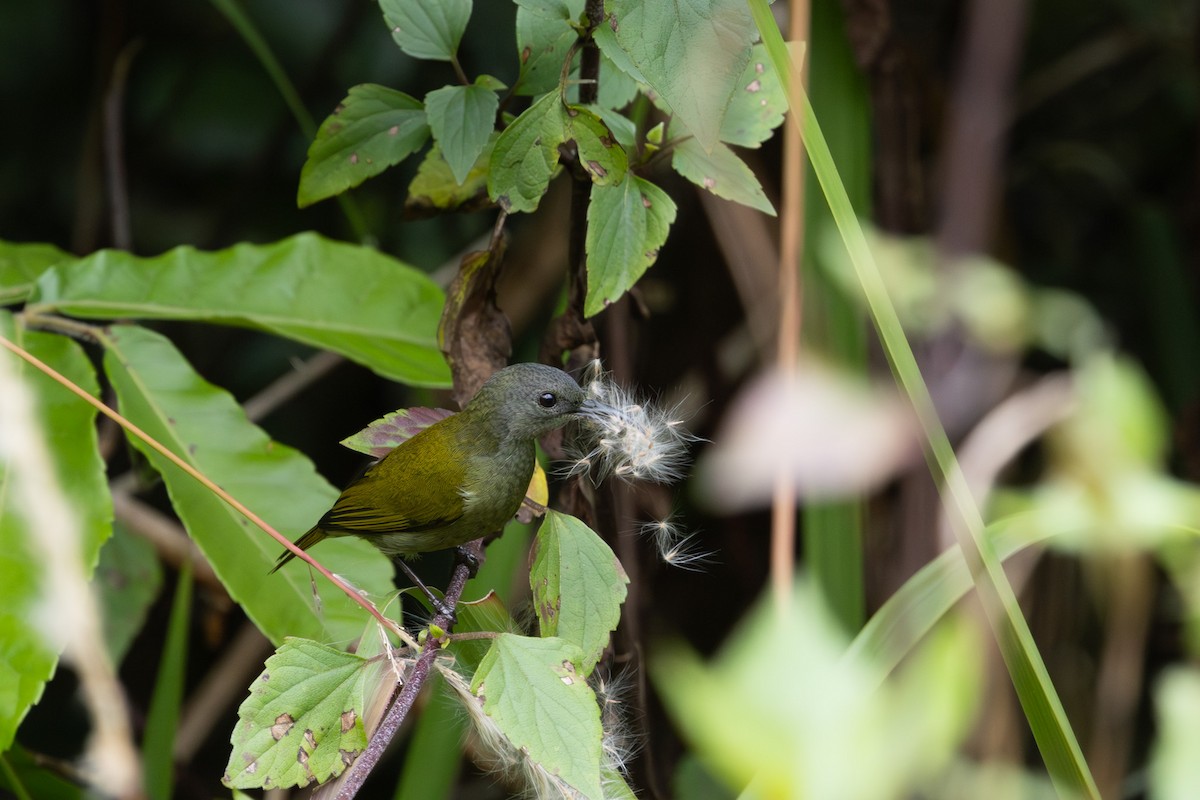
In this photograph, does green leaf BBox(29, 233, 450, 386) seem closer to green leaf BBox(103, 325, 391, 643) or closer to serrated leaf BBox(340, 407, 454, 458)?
green leaf BBox(103, 325, 391, 643)

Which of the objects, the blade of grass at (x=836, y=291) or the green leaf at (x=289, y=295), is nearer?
the green leaf at (x=289, y=295)

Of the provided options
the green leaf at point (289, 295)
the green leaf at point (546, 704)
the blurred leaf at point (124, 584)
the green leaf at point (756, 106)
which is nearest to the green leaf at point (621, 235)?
the green leaf at point (756, 106)

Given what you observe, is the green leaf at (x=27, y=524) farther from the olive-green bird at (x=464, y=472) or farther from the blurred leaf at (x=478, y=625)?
the blurred leaf at (x=478, y=625)

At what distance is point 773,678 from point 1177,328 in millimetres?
1843

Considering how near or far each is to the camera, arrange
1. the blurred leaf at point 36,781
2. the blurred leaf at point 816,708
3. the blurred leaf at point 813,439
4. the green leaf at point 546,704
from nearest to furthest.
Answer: the green leaf at point 546,704 < the blurred leaf at point 816,708 < the blurred leaf at point 36,781 < the blurred leaf at point 813,439

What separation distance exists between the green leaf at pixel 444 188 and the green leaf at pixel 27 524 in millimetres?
502

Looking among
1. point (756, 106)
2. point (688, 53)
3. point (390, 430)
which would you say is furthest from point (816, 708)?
point (688, 53)

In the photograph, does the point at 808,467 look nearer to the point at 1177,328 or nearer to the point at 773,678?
the point at 773,678

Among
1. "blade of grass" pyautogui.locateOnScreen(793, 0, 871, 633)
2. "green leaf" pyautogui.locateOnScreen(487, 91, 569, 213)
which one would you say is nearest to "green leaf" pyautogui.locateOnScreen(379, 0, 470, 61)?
"green leaf" pyautogui.locateOnScreen(487, 91, 569, 213)

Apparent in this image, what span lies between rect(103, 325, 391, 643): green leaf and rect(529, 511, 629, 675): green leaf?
0.37 m

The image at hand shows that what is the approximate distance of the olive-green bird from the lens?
52.9 inches

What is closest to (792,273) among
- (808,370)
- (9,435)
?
(808,370)

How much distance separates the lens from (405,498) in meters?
1.45

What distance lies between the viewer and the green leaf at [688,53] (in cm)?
95
